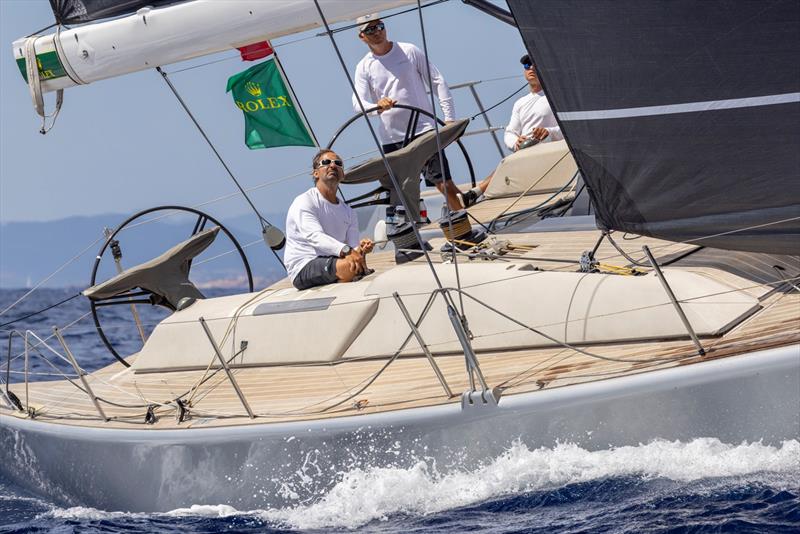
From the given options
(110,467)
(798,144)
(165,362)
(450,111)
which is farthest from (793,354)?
(450,111)

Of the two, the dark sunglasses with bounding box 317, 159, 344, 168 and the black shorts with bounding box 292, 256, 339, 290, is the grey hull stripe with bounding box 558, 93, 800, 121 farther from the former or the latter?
the black shorts with bounding box 292, 256, 339, 290

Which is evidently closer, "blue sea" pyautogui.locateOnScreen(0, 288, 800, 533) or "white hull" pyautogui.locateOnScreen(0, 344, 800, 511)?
"blue sea" pyautogui.locateOnScreen(0, 288, 800, 533)

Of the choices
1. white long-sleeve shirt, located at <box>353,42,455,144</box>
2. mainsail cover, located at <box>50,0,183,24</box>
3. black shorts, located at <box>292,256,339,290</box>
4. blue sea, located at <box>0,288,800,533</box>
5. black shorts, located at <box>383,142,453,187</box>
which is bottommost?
blue sea, located at <box>0,288,800,533</box>

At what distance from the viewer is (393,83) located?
25.6 ft

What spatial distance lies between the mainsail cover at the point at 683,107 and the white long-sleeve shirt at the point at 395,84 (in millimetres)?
2890

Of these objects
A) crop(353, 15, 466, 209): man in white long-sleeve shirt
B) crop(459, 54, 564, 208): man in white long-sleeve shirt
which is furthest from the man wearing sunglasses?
crop(459, 54, 564, 208): man in white long-sleeve shirt

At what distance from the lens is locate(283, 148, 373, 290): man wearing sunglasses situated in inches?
247

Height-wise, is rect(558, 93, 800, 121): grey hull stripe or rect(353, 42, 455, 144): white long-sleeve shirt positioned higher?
rect(353, 42, 455, 144): white long-sleeve shirt

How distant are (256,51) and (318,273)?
130 cm

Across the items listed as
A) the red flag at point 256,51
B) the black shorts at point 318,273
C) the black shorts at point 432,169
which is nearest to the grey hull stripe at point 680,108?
the black shorts at point 318,273

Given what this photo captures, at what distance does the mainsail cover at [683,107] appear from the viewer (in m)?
4.43

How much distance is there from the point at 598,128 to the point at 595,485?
1.43 m

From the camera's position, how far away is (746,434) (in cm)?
431

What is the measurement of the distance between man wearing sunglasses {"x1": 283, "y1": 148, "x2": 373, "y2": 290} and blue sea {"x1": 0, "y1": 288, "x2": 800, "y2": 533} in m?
1.63
